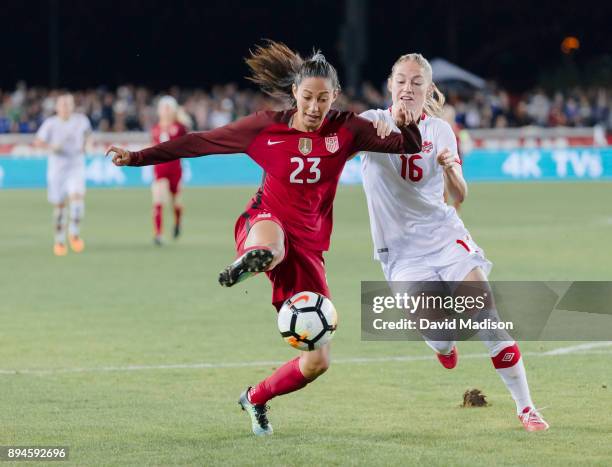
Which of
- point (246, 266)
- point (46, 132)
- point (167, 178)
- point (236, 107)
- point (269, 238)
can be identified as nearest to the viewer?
point (246, 266)

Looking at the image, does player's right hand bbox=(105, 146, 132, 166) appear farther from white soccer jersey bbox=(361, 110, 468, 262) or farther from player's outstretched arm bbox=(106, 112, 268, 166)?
white soccer jersey bbox=(361, 110, 468, 262)

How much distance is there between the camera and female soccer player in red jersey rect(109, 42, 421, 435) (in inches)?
279

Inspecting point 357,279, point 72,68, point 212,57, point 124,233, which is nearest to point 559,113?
point 212,57

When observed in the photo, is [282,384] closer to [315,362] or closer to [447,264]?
[315,362]

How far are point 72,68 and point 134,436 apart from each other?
42273 mm

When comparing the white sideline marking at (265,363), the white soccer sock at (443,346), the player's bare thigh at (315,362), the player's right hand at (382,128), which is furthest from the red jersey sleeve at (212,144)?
the white sideline marking at (265,363)

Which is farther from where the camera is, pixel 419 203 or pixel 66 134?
pixel 66 134

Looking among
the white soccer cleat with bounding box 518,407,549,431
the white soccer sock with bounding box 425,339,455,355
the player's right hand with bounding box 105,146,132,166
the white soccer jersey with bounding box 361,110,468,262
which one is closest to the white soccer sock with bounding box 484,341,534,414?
the white soccer cleat with bounding box 518,407,549,431

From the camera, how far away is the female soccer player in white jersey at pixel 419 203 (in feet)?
25.2

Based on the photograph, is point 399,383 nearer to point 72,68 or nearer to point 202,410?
point 202,410

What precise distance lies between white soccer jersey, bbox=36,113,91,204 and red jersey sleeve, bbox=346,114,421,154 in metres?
12.5

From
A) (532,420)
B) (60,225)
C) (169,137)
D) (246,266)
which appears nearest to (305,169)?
(246,266)

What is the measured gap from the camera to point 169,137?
20.2 meters

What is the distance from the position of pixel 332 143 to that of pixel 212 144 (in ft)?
2.12
